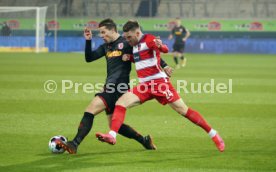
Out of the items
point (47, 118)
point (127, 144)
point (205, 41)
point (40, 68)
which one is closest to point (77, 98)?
point (47, 118)

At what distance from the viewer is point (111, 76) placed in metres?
9.27

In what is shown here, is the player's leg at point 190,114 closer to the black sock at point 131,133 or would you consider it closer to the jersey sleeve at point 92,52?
the black sock at point 131,133

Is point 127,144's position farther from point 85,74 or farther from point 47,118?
point 85,74

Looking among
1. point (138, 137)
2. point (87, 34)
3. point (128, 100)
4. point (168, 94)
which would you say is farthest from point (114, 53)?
point (138, 137)

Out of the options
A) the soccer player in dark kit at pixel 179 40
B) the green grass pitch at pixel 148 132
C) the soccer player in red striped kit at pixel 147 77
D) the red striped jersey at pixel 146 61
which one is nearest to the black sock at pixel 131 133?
the green grass pitch at pixel 148 132

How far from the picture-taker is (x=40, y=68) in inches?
1077

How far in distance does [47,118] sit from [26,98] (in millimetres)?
3716

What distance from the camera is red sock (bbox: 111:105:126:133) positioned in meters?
8.64

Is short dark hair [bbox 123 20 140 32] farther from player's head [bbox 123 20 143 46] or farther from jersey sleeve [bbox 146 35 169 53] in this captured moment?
jersey sleeve [bbox 146 35 169 53]

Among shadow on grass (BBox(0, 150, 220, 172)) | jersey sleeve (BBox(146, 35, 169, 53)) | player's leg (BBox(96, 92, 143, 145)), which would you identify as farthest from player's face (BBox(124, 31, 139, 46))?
shadow on grass (BBox(0, 150, 220, 172))

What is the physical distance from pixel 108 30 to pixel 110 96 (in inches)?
38.5

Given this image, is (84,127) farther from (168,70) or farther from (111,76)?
(168,70)

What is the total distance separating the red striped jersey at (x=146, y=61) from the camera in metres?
8.94

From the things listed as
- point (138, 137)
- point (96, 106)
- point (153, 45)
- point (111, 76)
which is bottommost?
point (138, 137)
